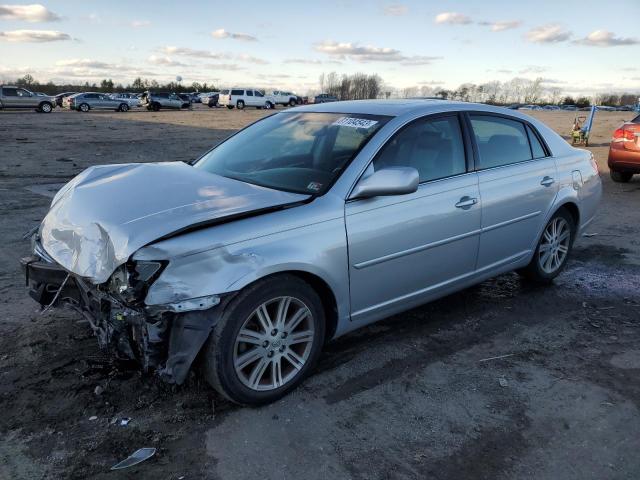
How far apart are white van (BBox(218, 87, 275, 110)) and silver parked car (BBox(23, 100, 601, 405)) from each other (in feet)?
159

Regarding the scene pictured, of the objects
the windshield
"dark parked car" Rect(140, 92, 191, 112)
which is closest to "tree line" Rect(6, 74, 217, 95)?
"dark parked car" Rect(140, 92, 191, 112)

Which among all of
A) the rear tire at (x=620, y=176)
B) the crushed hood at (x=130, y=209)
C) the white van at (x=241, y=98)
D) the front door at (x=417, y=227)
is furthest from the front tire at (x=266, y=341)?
the white van at (x=241, y=98)

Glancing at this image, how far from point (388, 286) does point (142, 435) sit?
171 centimetres

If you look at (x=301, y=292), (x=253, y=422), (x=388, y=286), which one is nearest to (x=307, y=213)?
(x=301, y=292)

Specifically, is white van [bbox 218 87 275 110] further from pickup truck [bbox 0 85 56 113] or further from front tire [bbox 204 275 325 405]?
front tire [bbox 204 275 325 405]

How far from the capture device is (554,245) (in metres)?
5.05

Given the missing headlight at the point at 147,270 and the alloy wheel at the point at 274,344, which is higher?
the missing headlight at the point at 147,270

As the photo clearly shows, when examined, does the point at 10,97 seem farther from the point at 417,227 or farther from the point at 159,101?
the point at 417,227

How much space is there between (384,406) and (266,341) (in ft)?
2.58

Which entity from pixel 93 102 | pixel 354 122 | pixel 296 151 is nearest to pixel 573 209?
pixel 354 122

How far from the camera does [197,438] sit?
9.15 feet

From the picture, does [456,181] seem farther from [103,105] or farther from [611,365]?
[103,105]

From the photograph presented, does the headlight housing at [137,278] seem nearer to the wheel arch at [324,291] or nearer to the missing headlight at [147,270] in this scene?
the missing headlight at [147,270]

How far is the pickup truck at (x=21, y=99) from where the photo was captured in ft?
120
